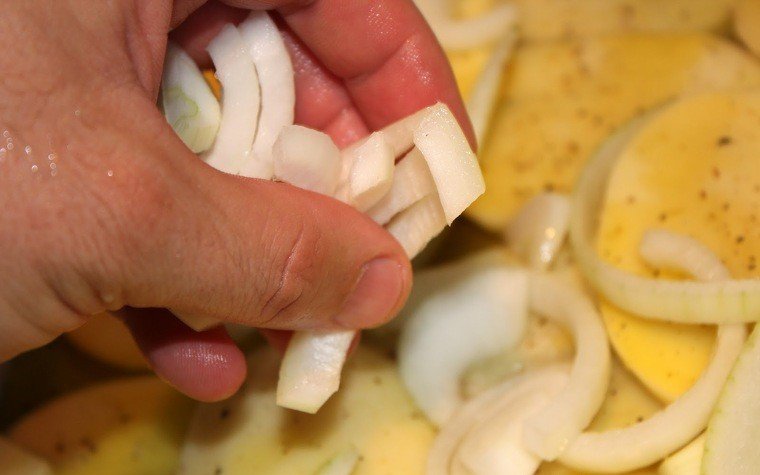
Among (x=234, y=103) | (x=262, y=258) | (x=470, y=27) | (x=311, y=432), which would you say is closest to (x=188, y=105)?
(x=234, y=103)

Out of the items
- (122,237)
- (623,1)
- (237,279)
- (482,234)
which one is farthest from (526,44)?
(122,237)

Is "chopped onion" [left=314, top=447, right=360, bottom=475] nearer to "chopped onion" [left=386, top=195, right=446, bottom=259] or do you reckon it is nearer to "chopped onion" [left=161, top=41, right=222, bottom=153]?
"chopped onion" [left=386, top=195, right=446, bottom=259]

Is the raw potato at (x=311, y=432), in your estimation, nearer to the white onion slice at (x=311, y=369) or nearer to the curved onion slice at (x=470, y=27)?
the white onion slice at (x=311, y=369)

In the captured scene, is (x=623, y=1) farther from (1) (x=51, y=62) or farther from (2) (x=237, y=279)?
(1) (x=51, y=62)

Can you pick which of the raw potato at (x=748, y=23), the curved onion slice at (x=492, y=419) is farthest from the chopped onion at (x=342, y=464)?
the raw potato at (x=748, y=23)

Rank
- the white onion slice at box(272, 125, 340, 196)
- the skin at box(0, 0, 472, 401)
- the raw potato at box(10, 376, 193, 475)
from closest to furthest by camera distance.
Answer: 1. the skin at box(0, 0, 472, 401)
2. the white onion slice at box(272, 125, 340, 196)
3. the raw potato at box(10, 376, 193, 475)

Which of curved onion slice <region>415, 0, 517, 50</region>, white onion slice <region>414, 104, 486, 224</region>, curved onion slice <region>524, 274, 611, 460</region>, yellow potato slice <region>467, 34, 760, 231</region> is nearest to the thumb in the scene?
white onion slice <region>414, 104, 486, 224</region>
